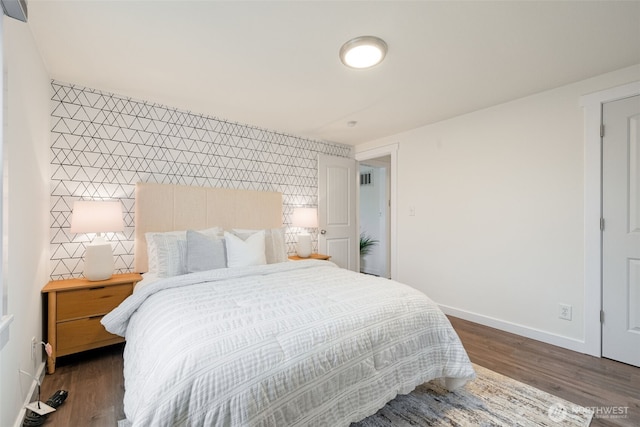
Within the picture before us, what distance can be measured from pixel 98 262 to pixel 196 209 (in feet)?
3.22

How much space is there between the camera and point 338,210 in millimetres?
4426

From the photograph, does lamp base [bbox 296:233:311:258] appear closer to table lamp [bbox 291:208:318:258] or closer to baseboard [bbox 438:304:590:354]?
table lamp [bbox 291:208:318:258]

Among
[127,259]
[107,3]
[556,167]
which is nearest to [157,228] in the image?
[127,259]

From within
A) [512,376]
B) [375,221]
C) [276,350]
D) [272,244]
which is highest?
[375,221]

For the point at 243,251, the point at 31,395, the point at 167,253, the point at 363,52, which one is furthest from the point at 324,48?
the point at 31,395

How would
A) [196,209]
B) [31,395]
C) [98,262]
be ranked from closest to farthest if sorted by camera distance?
[31,395], [98,262], [196,209]

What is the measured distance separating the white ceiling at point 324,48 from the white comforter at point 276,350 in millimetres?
1644

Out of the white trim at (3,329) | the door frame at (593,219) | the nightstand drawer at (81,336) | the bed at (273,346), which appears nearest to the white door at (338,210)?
the bed at (273,346)

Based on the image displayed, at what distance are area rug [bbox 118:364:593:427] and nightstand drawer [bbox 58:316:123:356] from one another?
3.25 feet

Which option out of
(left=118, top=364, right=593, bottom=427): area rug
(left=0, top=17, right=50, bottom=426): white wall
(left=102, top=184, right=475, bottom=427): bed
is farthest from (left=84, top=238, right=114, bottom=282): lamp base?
(left=118, top=364, right=593, bottom=427): area rug

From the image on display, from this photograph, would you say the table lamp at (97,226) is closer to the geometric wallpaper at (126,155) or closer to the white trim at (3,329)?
the geometric wallpaper at (126,155)

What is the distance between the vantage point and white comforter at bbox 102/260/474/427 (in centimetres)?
104

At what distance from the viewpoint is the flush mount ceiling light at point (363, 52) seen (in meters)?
1.89
